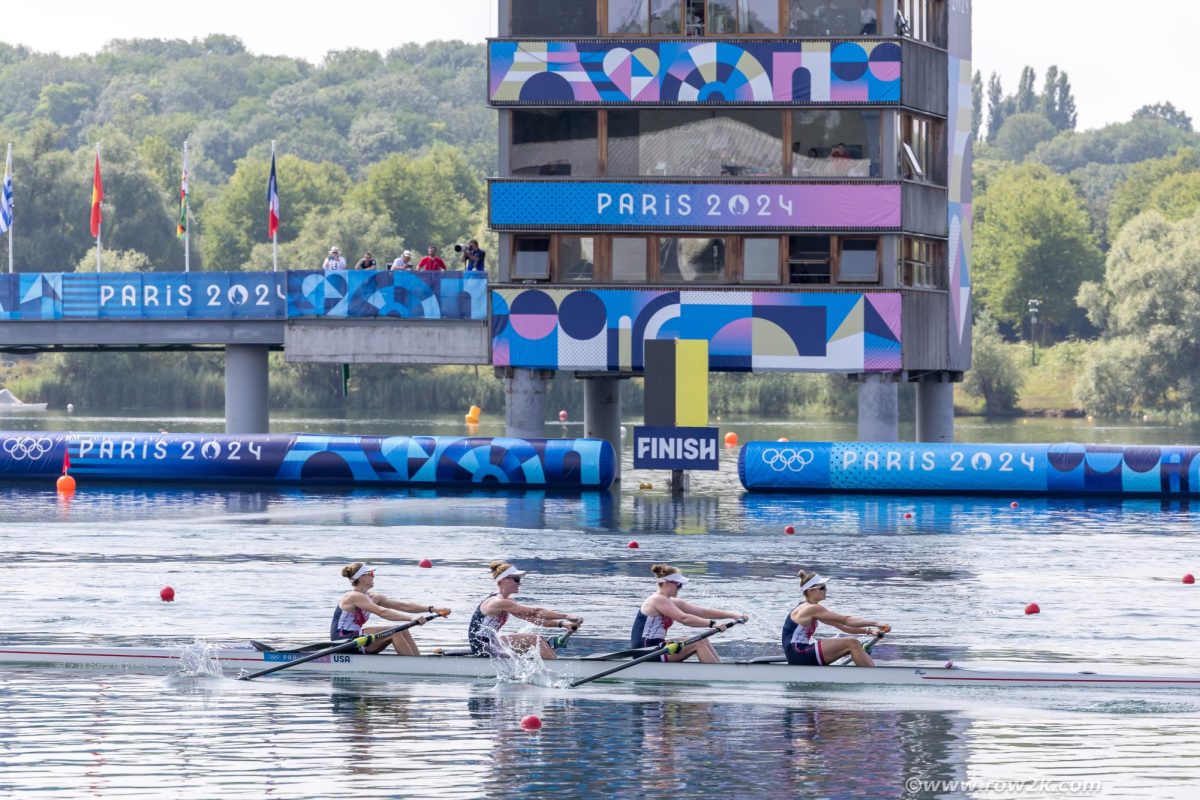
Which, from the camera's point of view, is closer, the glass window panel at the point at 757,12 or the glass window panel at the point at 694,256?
the glass window panel at the point at 757,12

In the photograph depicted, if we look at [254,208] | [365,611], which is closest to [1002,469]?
[365,611]

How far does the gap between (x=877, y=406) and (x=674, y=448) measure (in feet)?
22.2

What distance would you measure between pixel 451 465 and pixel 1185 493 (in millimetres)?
21105

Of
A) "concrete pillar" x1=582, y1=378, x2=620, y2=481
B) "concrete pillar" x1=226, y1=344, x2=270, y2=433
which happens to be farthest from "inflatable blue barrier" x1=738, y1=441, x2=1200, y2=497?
"concrete pillar" x1=226, y1=344, x2=270, y2=433

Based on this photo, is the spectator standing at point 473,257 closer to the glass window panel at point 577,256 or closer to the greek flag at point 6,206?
the glass window panel at point 577,256

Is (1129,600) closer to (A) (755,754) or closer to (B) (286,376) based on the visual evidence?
(A) (755,754)

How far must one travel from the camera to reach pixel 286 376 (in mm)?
125062

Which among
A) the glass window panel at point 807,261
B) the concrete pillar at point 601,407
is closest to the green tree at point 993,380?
the concrete pillar at point 601,407

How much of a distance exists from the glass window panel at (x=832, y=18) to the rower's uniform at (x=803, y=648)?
3394cm

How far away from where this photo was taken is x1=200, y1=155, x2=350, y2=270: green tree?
16538cm

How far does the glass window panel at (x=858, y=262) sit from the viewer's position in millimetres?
59969

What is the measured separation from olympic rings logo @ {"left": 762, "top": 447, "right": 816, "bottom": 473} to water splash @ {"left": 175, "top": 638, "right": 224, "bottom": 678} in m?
32.6

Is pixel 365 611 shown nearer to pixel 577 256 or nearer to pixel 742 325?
pixel 742 325

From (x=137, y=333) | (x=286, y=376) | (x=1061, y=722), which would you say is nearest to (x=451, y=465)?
(x=137, y=333)
